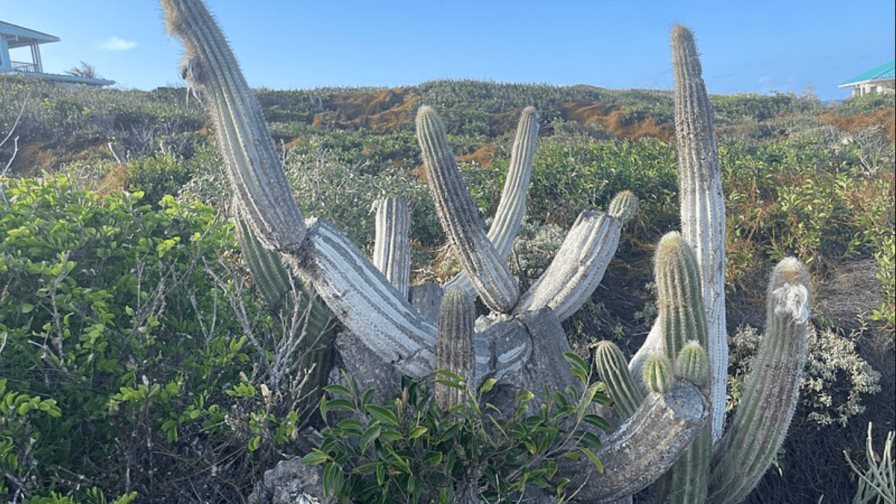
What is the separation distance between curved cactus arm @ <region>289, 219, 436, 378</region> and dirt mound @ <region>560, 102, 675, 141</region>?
1346cm

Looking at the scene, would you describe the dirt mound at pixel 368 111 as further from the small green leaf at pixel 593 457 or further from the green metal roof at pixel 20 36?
the small green leaf at pixel 593 457

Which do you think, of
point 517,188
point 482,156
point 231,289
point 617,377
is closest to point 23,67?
point 231,289

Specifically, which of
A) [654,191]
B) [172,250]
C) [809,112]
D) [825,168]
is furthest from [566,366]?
[809,112]

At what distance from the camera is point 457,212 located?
3.18 meters

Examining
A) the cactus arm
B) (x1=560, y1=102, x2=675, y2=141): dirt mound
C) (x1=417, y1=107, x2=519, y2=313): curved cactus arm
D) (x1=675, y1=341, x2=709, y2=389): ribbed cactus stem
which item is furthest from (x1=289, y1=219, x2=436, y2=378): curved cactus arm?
(x1=560, y1=102, x2=675, y2=141): dirt mound

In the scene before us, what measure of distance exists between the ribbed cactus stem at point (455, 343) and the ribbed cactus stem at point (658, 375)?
0.66m

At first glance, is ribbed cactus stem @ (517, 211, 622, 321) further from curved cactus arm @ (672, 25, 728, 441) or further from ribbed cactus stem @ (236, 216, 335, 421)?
ribbed cactus stem @ (236, 216, 335, 421)

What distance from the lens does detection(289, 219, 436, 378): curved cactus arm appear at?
2562mm

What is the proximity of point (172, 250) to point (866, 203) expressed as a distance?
599cm

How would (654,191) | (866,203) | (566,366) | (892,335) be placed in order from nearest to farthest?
(566,366)
(892,335)
(866,203)
(654,191)

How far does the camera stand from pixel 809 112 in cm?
1900

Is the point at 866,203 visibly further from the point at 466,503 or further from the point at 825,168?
the point at 466,503

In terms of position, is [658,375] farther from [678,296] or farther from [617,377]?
[678,296]

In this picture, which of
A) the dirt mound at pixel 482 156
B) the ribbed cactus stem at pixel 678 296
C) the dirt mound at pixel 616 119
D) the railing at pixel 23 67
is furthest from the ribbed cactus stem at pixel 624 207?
the dirt mound at pixel 616 119
